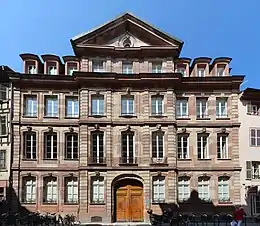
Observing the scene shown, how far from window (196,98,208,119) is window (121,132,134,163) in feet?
19.9

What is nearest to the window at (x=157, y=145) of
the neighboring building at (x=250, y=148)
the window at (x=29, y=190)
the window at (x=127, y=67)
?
the window at (x=127, y=67)

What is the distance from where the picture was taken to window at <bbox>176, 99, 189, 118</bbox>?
40522mm

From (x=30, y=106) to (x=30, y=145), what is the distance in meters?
3.30

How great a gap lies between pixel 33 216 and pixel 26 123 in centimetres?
1036

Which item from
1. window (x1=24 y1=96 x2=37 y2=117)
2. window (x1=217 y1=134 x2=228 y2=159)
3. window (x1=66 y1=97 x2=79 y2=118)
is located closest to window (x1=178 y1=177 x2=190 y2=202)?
window (x1=217 y1=134 x2=228 y2=159)

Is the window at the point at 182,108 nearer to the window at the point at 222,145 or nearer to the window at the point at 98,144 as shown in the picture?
the window at the point at 222,145

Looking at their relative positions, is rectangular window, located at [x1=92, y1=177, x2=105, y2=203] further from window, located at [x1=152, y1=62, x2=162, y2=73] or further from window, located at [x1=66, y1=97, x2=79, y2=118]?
window, located at [x1=152, y1=62, x2=162, y2=73]

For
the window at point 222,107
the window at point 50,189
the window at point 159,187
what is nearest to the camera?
the window at point 159,187

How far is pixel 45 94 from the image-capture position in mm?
40344

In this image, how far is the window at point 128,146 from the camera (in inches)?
1540

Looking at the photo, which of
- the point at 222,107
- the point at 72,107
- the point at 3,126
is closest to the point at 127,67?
the point at 72,107

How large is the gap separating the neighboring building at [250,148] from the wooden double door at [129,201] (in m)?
8.57

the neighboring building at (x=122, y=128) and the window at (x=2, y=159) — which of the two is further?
the window at (x=2, y=159)

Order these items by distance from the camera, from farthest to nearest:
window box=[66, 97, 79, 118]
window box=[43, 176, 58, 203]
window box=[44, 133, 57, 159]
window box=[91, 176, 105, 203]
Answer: window box=[66, 97, 79, 118] < window box=[44, 133, 57, 159] < window box=[43, 176, 58, 203] < window box=[91, 176, 105, 203]
